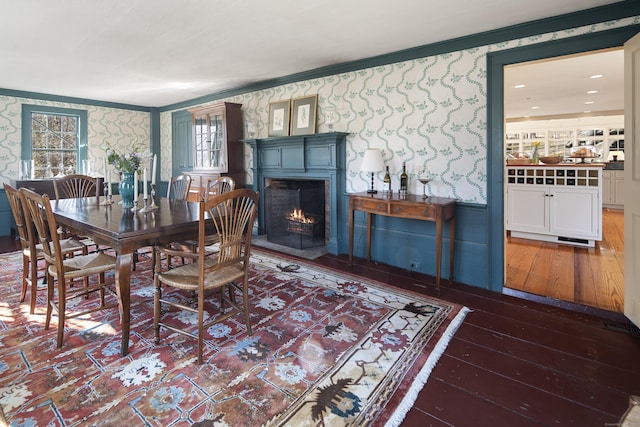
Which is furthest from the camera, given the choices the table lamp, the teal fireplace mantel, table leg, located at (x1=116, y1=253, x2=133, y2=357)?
the teal fireplace mantel

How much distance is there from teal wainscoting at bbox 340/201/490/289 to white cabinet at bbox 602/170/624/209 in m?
7.04

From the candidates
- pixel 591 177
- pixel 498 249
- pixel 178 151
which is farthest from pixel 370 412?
pixel 178 151

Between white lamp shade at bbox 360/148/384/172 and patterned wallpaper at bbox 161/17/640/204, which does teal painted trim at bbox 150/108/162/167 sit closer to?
patterned wallpaper at bbox 161/17/640/204

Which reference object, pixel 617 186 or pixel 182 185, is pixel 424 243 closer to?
pixel 182 185

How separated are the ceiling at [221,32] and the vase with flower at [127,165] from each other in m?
1.09

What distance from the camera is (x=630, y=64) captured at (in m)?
2.29

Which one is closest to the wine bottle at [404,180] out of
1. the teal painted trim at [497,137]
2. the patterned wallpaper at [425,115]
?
the patterned wallpaper at [425,115]

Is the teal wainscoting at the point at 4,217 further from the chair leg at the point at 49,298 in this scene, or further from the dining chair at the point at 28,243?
the chair leg at the point at 49,298

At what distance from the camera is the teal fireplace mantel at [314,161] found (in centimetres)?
422

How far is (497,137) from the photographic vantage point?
3070 mm

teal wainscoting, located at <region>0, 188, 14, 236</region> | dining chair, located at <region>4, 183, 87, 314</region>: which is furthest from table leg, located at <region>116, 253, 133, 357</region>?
teal wainscoting, located at <region>0, 188, 14, 236</region>

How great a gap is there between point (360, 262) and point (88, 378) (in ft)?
9.10

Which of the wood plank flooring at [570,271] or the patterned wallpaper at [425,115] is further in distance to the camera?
the patterned wallpaper at [425,115]

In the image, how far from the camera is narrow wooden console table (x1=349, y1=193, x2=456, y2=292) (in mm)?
3053
